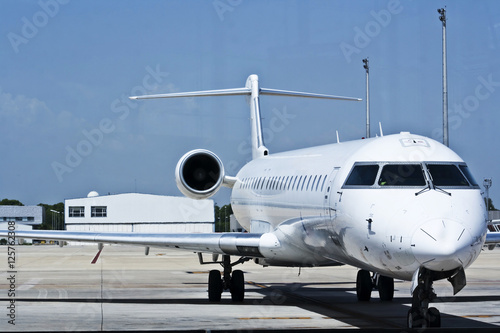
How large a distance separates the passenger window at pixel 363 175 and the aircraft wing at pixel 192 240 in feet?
14.1

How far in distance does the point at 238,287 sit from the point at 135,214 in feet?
229

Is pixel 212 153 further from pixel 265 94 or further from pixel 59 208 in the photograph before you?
pixel 59 208

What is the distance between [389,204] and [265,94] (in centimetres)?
1475

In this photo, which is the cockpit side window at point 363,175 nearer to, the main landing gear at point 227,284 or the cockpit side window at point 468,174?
the cockpit side window at point 468,174

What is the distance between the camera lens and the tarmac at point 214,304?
1395cm

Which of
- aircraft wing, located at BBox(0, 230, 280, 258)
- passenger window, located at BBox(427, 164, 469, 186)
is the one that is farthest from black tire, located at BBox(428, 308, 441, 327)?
aircraft wing, located at BBox(0, 230, 280, 258)

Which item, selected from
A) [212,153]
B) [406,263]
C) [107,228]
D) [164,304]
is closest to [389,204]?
[406,263]

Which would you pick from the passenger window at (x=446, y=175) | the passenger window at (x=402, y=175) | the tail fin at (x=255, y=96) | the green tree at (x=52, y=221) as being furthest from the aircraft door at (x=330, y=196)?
the green tree at (x=52, y=221)

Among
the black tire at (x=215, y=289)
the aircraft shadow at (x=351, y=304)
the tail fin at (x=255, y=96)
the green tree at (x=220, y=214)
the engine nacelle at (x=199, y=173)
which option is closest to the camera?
the aircraft shadow at (x=351, y=304)

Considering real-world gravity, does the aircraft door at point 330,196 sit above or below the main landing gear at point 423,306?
above

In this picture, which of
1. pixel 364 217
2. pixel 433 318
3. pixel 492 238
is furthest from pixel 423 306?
pixel 492 238

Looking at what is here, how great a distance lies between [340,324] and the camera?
14.0m

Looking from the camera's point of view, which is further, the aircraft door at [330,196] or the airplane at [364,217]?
the aircraft door at [330,196]

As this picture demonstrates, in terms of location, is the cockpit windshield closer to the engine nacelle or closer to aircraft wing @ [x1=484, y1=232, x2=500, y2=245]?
aircraft wing @ [x1=484, y1=232, x2=500, y2=245]
